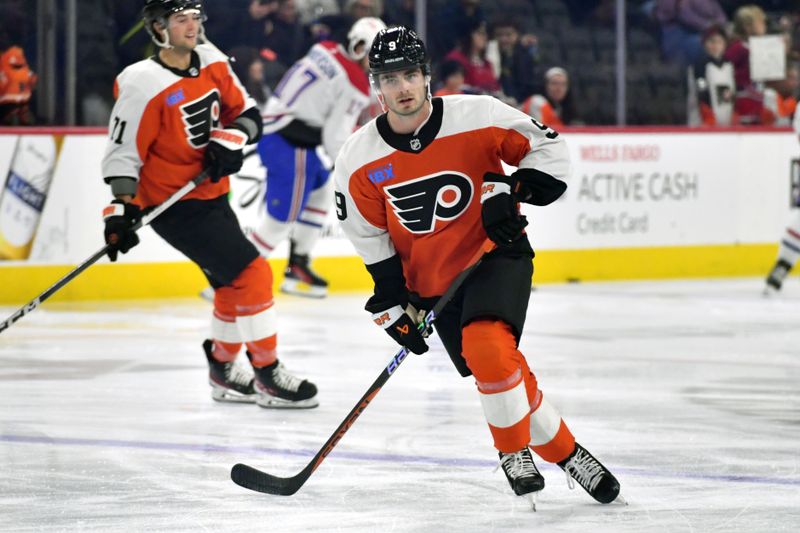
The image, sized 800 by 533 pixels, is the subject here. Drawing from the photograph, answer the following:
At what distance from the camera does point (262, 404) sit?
445 centimetres

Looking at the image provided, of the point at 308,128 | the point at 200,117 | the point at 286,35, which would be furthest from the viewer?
the point at 286,35

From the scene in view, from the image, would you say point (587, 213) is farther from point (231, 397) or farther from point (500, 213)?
point (500, 213)

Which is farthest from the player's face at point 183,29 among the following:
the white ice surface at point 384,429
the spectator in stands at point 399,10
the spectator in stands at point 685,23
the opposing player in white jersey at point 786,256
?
the spectator in stands at point 685,23

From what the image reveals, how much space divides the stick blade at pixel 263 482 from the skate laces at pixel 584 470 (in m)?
0.59

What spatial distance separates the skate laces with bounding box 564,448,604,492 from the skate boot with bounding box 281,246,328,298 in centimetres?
431

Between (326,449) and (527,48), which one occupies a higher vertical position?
(326,449)

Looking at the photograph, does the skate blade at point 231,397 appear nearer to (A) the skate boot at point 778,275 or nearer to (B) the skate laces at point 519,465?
(B) the skate laces at point 519,465

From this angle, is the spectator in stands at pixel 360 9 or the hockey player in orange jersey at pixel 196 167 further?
the spectator in stands at pixel 360 9

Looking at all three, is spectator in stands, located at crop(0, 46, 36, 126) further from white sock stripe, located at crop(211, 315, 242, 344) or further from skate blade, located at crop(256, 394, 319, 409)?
skate blade, located at crop(256, 394, 319, 409)

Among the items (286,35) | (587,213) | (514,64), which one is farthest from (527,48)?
(286,35)

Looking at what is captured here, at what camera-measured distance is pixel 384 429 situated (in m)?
4.03

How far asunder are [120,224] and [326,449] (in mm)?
1369

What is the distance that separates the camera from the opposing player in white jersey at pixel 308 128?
22.7 feet

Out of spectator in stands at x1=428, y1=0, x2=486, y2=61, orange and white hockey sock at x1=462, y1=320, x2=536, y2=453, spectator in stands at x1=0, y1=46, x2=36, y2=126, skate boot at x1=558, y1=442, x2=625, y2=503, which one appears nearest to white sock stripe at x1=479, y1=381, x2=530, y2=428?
orange and white hockey sock at x1=462, y1=320, x2=536, y2=453
